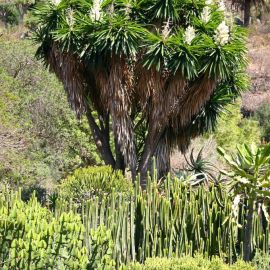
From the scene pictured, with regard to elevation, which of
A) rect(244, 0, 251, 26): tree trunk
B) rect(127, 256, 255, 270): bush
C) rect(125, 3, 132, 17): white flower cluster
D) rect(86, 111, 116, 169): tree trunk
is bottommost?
rect(127, 256, 255, 270): bush

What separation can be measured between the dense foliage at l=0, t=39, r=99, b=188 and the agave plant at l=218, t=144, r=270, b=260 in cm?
633

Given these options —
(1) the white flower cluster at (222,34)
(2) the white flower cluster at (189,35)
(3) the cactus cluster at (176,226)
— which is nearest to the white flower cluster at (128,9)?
(2) the white flower cluster at (189,35)

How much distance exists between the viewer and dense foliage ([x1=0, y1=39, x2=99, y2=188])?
40.1 feet

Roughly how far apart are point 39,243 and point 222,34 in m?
5.25

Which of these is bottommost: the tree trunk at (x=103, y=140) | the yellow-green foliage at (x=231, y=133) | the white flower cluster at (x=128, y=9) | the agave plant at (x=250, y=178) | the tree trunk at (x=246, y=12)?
the agave plant at (x=250, y=178)

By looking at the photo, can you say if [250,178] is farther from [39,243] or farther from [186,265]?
[39,243]

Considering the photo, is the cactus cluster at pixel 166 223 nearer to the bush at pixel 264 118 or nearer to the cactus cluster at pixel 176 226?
the cactus cluster at pixel 176 226

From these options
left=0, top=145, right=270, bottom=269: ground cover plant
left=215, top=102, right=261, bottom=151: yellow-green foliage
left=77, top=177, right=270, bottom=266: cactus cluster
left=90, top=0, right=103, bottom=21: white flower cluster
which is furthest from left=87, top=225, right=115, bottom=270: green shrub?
left=215, top=102, right=261, bottom=151: yellow-green foliage

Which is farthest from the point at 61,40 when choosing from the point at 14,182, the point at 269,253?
the point at 269,253

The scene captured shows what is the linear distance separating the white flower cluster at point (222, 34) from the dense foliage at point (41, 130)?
480 cm

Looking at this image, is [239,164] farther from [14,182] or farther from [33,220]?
[14,182]

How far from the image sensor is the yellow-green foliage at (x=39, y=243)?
5016 millimetres

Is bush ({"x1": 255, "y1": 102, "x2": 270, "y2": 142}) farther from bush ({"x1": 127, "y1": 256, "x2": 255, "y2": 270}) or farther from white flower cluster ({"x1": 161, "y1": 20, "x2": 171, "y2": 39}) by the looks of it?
bush ({"x1": 127, "y1": 256, "x2": 255, "y2": 270})

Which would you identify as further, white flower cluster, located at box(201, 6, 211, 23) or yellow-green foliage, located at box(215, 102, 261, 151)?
yellow-green foliage, located at box(215, 102, 261, 151)
